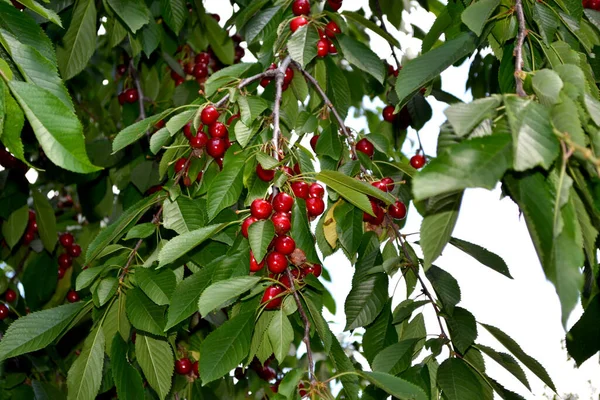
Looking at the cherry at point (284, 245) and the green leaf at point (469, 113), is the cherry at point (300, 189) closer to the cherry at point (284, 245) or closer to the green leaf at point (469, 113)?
the cherry at point (284, 245)

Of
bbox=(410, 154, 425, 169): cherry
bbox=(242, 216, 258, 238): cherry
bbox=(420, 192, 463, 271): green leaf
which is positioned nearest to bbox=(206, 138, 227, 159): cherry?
bbox=(242, 216, 258, 238): cherry

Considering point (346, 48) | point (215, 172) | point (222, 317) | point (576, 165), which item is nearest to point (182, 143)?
point (215, 172)

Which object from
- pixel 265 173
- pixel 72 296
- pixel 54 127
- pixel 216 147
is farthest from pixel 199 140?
pixel 72 296

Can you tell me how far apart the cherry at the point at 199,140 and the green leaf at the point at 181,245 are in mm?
279

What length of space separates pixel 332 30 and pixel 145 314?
758 millimetres

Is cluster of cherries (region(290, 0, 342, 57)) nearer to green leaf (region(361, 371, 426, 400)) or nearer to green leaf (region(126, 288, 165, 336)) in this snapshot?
green leaf (region(126, 288, 165, 336))

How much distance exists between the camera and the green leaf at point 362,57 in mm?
1552

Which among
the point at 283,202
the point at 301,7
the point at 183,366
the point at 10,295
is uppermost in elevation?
the point at 301,7

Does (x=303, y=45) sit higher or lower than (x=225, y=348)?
higher

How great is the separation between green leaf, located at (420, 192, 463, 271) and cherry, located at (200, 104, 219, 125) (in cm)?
56

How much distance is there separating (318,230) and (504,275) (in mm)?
375

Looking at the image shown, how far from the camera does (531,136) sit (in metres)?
0.72

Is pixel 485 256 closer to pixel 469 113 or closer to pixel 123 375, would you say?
pixel 469 113

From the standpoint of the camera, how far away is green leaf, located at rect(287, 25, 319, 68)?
1.42m
